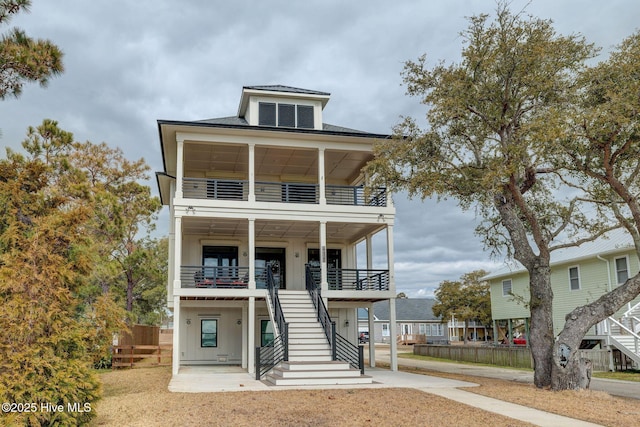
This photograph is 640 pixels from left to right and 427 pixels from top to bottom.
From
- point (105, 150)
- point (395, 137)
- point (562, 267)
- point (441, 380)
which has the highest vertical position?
point (105, 150)

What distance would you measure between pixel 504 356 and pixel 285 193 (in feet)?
43.1

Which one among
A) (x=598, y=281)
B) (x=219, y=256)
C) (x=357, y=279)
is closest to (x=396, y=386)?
(x=357, y=279)

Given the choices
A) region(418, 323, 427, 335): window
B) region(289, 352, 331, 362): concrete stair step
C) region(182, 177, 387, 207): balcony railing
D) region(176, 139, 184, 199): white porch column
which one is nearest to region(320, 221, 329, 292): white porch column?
region(182, 177, 387, 207): balcony railing

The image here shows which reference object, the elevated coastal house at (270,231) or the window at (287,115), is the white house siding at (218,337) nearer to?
the elevated coastal house at (270,231)

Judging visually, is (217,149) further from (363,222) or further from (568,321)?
(568,321)

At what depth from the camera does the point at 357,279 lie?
21.8 m

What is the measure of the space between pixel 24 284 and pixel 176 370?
32.5ft

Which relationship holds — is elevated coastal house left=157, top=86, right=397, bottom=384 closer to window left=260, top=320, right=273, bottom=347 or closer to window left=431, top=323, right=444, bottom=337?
window left=260, top=320, right=273, bottom=347

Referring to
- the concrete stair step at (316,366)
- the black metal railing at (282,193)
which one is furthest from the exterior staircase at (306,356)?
the black metal railing at (282,193)

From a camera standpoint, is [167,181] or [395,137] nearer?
[395,137]

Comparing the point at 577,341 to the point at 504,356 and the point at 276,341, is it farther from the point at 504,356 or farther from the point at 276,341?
the point at 504,356

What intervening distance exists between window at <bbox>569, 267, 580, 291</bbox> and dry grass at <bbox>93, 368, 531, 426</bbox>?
61.0 feet

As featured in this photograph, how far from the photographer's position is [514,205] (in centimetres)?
1628

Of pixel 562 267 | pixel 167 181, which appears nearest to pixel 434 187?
pixel 167 181
